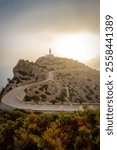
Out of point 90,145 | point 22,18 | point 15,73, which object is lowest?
point 90,145

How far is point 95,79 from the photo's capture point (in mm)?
2918

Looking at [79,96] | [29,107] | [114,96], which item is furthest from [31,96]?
[114,96]

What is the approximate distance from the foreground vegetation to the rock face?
0.33 feet

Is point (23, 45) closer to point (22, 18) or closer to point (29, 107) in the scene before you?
point (22, 18)

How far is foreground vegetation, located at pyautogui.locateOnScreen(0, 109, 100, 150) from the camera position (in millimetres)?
2803

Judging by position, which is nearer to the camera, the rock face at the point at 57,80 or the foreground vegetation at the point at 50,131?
the foreground vegetation at the point at 50,131

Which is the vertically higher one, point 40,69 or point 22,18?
point 22,18

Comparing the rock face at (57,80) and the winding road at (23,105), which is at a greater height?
→ the rock face at (57,80)

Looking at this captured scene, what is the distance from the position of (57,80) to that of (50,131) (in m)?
0.30

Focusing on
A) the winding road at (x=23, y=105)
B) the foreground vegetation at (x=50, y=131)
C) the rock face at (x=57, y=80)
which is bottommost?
the foreground vegetation at (x=50, y=131)

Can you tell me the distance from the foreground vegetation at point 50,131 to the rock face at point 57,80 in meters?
0.10

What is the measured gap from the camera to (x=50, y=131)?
2.83 metres

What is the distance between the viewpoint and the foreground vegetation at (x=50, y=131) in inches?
110

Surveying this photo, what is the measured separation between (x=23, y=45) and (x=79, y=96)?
1.39ft
